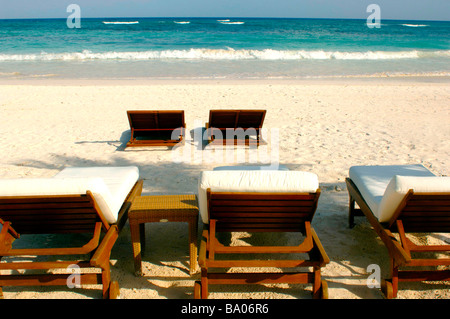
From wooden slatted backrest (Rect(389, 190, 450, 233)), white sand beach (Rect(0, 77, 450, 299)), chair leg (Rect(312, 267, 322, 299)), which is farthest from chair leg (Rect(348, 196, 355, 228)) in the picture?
chair leg (Rect(312, 267, 322, 299))

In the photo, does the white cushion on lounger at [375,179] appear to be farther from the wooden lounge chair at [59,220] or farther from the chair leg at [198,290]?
the wooden lounge chair at [59,220]

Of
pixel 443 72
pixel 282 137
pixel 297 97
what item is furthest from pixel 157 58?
pixel 282 137

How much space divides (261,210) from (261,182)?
274 mm

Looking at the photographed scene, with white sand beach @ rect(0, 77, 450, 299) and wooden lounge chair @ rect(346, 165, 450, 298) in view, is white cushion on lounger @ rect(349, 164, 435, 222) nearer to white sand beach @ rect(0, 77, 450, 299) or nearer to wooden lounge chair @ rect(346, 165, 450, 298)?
wooden lounge chair @ rect(346, 165, 450, 298)

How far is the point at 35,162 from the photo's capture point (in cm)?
636

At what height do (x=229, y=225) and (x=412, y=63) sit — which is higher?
(x=412, y=63)

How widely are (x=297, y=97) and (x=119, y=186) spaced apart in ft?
29.6

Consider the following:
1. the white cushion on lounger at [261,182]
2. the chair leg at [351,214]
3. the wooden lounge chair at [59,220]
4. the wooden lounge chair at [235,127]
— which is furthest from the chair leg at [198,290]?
the wooden lounge chair at [235,127]

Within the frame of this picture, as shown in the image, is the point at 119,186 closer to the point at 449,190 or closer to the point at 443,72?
the point at 449,190

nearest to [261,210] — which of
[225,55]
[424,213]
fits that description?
[424,213]

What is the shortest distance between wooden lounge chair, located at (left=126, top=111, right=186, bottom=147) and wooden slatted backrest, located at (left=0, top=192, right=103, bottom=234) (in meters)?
3.93

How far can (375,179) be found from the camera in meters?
3.88

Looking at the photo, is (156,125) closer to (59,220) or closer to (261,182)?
(59,220)
